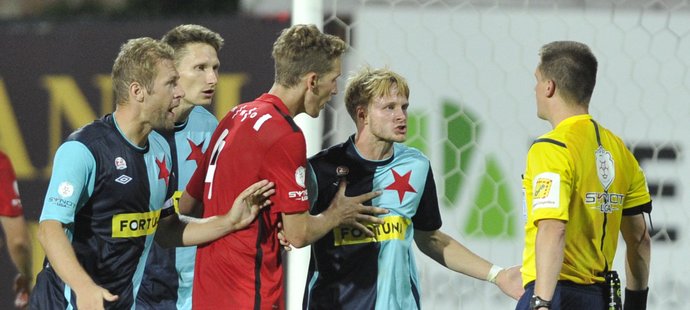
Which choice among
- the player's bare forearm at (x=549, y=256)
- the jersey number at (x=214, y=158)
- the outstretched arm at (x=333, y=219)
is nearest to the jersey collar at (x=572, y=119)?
the player's bare forearm at (x=549, y=256)

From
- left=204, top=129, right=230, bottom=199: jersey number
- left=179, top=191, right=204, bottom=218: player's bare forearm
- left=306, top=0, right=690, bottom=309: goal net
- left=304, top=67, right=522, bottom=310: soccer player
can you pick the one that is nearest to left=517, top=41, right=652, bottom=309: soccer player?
left=304, top=67, right=522, bottom=310: soccer player

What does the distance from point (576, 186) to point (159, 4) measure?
585cm

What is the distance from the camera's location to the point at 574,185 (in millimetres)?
3758

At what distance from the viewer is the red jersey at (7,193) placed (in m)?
5.95

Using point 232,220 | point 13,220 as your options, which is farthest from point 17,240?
point 232,220

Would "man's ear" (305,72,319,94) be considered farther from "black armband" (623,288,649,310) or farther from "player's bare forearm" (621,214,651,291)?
"black armband" (623,288,649,310)

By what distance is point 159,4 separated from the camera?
8.95 meters

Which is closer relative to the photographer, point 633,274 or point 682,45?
point 633,274

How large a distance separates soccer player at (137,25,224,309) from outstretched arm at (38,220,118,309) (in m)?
1.28

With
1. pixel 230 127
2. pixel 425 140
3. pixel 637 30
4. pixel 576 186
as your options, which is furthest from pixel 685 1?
pixel 230 127

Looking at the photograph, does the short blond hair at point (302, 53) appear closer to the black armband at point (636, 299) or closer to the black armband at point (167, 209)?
the black armband at point (167, 209)

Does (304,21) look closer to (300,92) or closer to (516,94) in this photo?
(300,92)

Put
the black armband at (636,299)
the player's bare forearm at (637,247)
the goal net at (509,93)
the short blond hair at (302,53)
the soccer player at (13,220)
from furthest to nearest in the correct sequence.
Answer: the goal net at (509,93)
the soccer player at (13,220)
the black armband at (636,299)
the player's bare forearm at (637,247)
the short blond hair at (302,53)

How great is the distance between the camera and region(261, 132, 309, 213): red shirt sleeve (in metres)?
3.75
